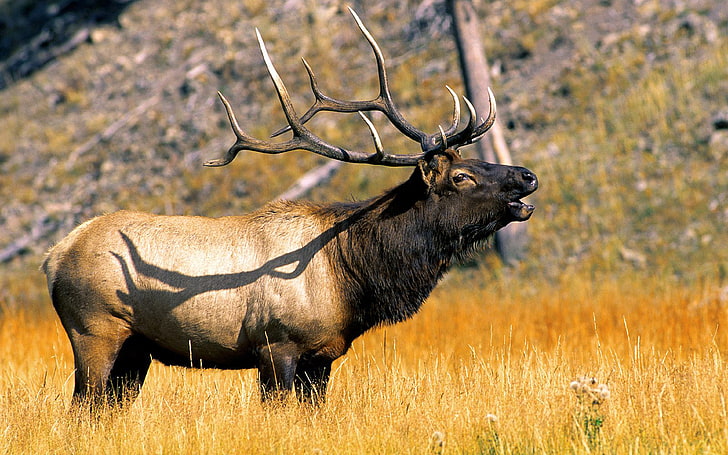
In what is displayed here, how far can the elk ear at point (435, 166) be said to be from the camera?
6883 millimetres

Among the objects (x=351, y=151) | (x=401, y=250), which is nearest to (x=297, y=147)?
(x=351, y=151)

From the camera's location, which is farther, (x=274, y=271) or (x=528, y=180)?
(x=528, y=180)

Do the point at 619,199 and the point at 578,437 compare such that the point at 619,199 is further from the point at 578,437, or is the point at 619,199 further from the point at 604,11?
the point at 578,437

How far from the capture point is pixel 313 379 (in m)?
6.66

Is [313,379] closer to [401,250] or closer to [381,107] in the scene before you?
Result: [401,250]

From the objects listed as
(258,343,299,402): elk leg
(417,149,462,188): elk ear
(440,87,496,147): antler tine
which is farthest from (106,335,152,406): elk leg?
(440,87,496,147): antler tine

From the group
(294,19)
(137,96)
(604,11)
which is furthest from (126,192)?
(604,11)

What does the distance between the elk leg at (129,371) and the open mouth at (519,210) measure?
3.01 m

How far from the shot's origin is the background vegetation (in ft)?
19.1

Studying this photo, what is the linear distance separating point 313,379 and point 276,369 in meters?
0.41

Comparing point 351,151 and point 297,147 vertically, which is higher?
point 297,147

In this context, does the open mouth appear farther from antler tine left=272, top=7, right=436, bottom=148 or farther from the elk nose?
antler tine left=272, top=7, right=436, bottom=148

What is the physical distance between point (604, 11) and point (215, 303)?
15774 millimetres

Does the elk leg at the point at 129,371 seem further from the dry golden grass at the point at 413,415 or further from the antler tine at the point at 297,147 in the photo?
the antler tine at the point at 297,147
